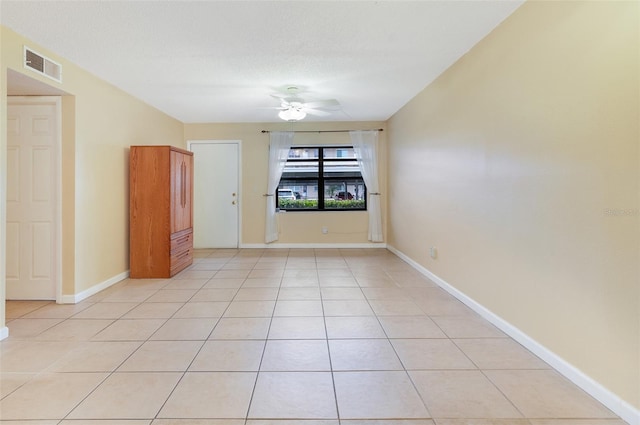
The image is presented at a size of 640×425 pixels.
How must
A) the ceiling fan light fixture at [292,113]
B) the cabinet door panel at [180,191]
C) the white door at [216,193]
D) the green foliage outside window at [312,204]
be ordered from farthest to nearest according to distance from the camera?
the green foliage outside window at [312,204] < the white door at [216,193] < the ceiling fan light fixture at [292,113] < the cabinet door panel at [180,191]

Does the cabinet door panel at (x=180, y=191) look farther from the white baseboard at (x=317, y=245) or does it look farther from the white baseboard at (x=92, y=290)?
the white baseboard at (x=317, y=245)

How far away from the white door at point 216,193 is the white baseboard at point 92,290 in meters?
2.10

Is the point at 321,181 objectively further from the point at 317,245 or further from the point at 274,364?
the point at 274,364

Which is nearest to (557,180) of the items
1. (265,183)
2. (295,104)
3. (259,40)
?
(259,40)

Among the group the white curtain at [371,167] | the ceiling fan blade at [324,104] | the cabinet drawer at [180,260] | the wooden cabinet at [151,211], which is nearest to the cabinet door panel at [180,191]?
the wooden cabinet at [151,211]

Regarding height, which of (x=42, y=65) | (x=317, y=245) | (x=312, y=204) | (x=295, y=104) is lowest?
(x=317, y=245)

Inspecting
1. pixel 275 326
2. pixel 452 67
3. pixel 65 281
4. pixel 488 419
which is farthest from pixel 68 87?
pixel 488 419

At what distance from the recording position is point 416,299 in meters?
3.22

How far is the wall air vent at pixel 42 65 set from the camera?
8.63 feet

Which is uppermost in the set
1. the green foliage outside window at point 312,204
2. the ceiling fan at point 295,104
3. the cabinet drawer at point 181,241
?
the ceiling fan at point 295,104

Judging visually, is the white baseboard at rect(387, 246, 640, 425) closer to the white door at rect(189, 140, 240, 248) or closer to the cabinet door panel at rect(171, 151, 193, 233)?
the cabinet door panel at rect(171, 151, 193, 233)

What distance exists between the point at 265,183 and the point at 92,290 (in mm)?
3268

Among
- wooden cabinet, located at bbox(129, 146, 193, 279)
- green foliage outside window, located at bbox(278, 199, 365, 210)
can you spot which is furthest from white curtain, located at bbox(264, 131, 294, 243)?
Answer: wooden cabinet, located at bbox(129, 146, 193, 279)

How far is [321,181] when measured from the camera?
20.2ft
